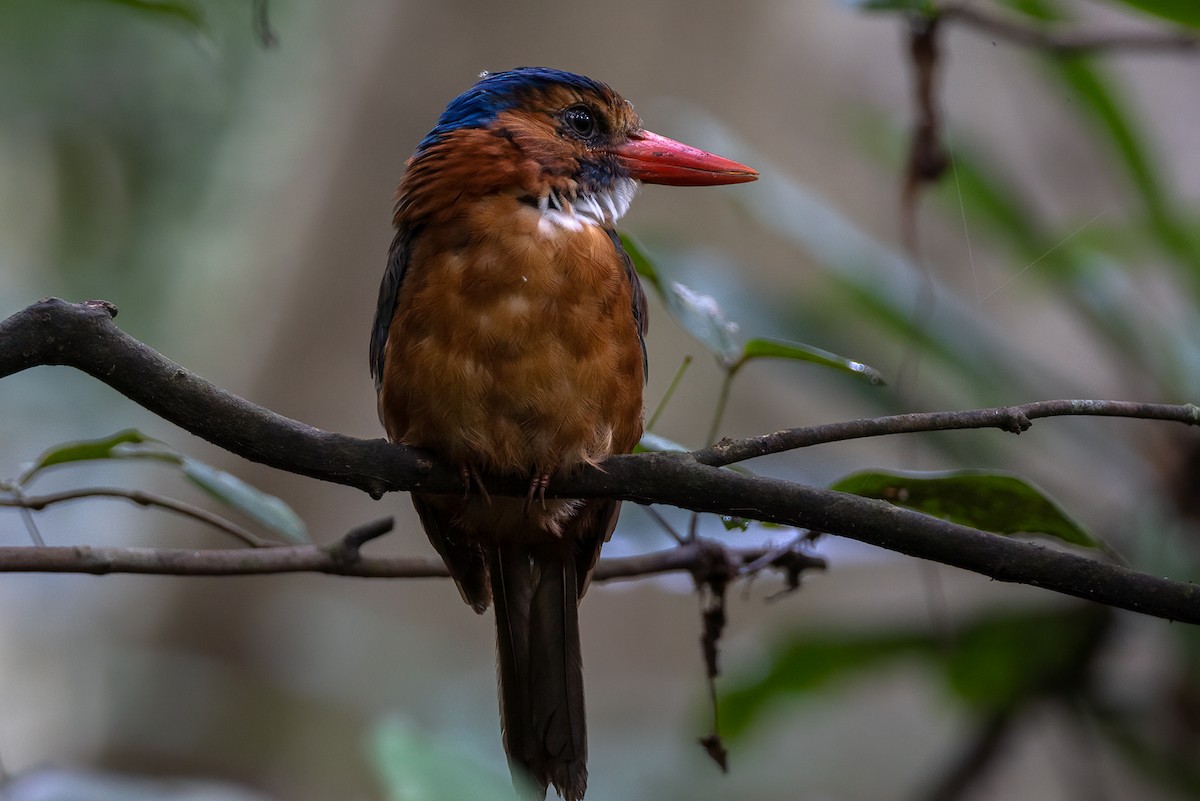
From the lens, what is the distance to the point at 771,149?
572 cm

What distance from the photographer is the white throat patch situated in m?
1.76

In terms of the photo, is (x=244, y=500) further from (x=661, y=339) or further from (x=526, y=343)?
(x=661, y=339)

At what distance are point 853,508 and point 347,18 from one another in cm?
435

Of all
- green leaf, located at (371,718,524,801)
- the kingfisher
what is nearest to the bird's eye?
the kingfisher

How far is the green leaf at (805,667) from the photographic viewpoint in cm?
257

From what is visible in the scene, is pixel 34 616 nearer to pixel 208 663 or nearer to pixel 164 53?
pixel 208 663

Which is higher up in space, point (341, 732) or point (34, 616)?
point (34, 616)

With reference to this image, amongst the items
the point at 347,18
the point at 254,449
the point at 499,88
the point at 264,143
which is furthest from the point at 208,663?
the point at 254,449

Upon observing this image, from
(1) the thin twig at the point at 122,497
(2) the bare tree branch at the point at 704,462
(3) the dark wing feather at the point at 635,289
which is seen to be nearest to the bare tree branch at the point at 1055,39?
(3) the dark wing feather at the point at 635,289

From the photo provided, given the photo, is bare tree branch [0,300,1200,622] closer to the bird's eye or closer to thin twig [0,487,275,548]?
thin twig [0,487,275,548]

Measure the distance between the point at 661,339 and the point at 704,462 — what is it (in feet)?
13.1

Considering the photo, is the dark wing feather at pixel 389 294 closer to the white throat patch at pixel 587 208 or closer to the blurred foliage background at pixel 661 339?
the white throat patch at pixel 587 208

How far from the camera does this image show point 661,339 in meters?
5.23

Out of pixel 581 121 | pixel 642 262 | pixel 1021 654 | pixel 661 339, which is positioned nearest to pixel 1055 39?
pixel 581 121
